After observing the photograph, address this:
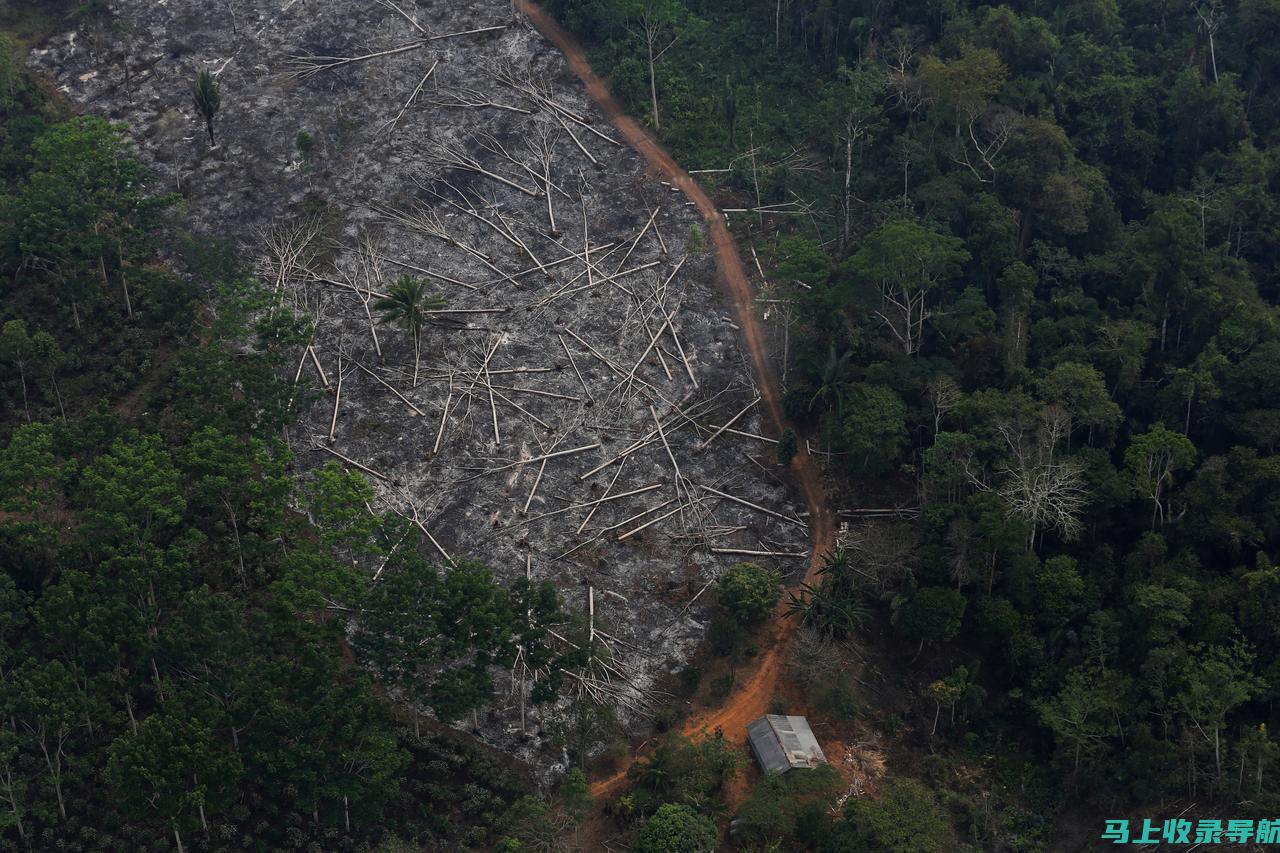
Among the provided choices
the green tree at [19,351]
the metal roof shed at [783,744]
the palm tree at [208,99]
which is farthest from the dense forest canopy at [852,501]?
the metal roof shed at [783,744]

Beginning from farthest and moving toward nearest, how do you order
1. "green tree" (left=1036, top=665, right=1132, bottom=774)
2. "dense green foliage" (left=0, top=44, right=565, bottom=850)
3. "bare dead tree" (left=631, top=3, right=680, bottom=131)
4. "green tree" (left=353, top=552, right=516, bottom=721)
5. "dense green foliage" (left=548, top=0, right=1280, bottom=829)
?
1. "bare dead tree" (left=631, top=3, right=680, bottom=131)
2. "dense green foliage" (left=548, top=0, right=1280, bottom=829)
3. "green tree" (left=1036, top=665, right=1132, bottom=774)
4. "green tree" (left=353, top=552, right=516, bottom=721)
5. "dense green foliage" (left=0, top=44, right=565, bottom=850)

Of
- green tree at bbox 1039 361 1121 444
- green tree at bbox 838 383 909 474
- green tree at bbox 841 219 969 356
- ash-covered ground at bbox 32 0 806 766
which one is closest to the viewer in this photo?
green tree at bbox 1039 361 1121 444

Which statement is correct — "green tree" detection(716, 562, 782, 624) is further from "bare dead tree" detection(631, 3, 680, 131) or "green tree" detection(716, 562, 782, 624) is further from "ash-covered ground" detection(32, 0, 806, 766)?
"bare dead tree" detection(631, 3, 680, 131)

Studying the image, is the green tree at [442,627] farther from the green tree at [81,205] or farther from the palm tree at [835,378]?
the green tree at [81,205]

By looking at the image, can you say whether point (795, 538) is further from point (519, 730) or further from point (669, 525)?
point (519, 730)

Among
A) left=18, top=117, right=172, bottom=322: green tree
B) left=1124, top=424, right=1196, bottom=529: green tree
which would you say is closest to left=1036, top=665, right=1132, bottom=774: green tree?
left=1124, top=424, right=1196, bottom=529: green tree

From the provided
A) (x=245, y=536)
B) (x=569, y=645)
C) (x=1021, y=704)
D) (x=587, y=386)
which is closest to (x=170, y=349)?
(x=245, y=536)
